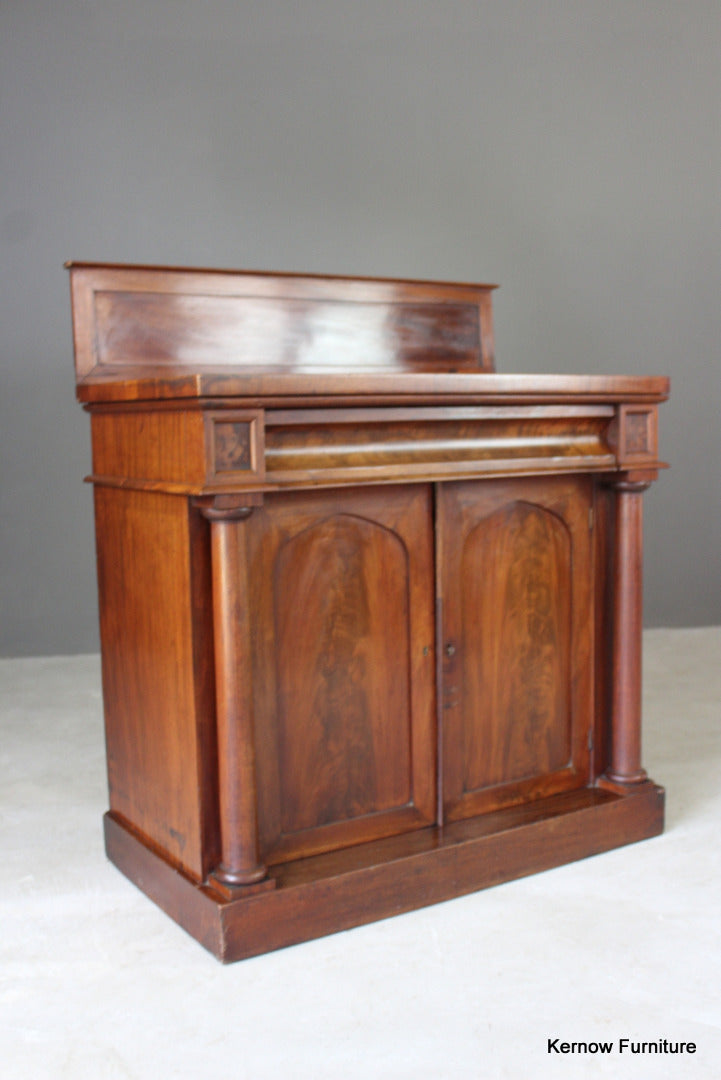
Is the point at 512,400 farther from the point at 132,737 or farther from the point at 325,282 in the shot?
the point at 132,737

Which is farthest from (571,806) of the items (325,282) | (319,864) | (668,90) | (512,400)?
(668,90)

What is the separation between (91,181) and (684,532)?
338 cm

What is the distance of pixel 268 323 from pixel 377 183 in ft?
8.15

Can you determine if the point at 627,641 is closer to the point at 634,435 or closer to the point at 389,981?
the point at 634,435

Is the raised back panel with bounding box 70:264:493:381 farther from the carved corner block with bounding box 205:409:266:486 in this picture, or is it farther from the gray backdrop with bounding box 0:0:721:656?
the gray backdrop with bounding box 0:0:721:656

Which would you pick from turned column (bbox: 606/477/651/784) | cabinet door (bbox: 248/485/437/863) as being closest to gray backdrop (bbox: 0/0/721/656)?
turned column (bbox: 606/477/651/784)

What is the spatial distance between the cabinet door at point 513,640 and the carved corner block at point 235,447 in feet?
1.76

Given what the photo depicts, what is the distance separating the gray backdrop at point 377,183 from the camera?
15.4ft

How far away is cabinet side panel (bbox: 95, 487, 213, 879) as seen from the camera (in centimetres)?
220

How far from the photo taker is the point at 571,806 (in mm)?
2617

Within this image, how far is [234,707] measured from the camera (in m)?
2.15

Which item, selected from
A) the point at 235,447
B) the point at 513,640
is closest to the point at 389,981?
the point at 513,640

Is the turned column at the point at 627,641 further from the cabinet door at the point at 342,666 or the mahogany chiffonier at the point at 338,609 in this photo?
the cabinet door at the point at 342,666

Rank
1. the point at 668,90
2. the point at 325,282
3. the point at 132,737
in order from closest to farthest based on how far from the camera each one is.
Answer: the point at 132,737, the point at 325,282, the point at 668,90
